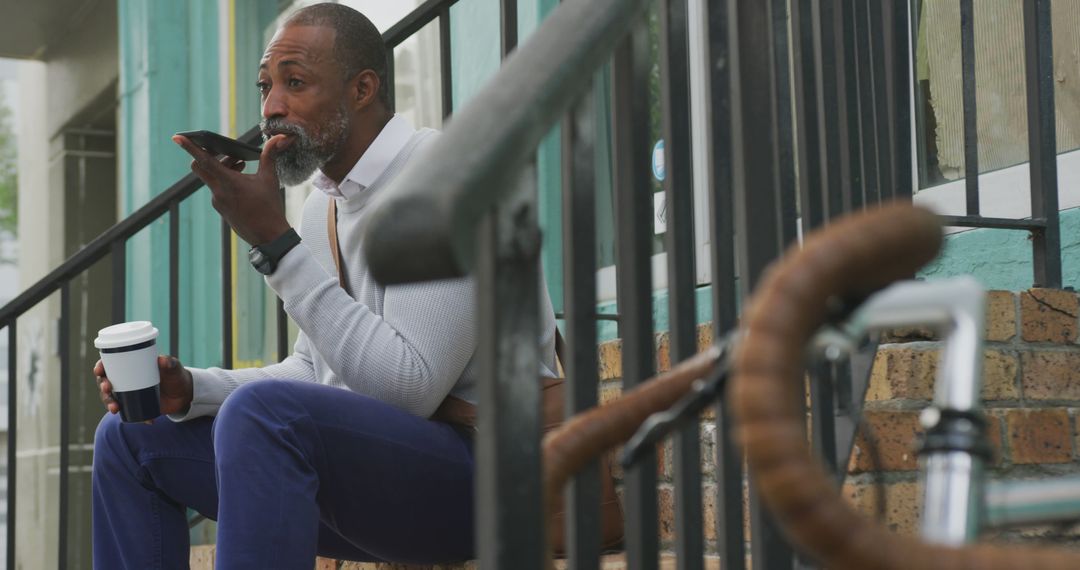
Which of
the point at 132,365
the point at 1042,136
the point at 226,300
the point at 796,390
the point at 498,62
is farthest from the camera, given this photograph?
the point at 498,62

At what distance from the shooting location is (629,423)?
3.48ft

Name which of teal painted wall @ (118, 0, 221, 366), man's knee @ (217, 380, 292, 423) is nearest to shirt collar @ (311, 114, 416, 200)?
man's knee @ (217, 380, 292, 423)

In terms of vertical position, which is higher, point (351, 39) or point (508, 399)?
point (351, 39)

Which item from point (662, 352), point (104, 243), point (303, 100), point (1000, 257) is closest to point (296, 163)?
point (303, 100)

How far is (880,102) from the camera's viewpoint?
2107 mm

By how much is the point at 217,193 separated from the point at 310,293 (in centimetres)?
23

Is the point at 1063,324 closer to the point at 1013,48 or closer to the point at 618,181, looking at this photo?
the point at 1013,48

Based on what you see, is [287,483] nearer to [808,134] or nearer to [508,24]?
[808,134]

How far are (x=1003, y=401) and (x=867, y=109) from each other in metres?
0.50

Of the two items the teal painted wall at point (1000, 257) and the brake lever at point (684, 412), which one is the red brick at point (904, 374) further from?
the brake lever at point (684, 412)

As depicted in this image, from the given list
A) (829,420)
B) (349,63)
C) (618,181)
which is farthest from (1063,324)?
(349,63)

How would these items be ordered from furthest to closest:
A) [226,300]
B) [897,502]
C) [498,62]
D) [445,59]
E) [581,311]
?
1. [498,62]
2. [226,300]
3. [445,59]
4. [897,502]
5. [581,311]

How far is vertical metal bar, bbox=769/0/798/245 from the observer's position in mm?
1517

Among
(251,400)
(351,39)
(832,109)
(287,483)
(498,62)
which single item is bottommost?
(287,483)
